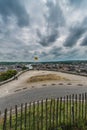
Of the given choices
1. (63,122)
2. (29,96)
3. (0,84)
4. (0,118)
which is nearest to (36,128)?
(63,122)

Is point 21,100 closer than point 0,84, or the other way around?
point 21,100

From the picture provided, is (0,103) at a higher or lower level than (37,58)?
lower

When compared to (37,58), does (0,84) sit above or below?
below

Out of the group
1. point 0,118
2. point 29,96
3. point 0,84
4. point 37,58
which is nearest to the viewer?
point 0,118

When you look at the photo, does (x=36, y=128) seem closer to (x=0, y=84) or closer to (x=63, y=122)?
(x=63, y=122)

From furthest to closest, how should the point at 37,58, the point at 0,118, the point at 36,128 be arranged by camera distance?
the point at 37,58 → the point at 0,118 → the point at 36,128

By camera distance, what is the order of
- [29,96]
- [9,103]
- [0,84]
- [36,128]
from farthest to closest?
[0,84], [29,96], [9,103], [36,128]

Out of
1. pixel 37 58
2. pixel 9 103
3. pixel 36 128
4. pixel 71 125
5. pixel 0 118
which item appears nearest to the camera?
pixel 36 128

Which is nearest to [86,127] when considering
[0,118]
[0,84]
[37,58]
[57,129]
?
[57,129]

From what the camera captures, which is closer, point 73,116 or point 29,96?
point 73,116

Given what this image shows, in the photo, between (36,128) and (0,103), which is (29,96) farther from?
(36,128)
